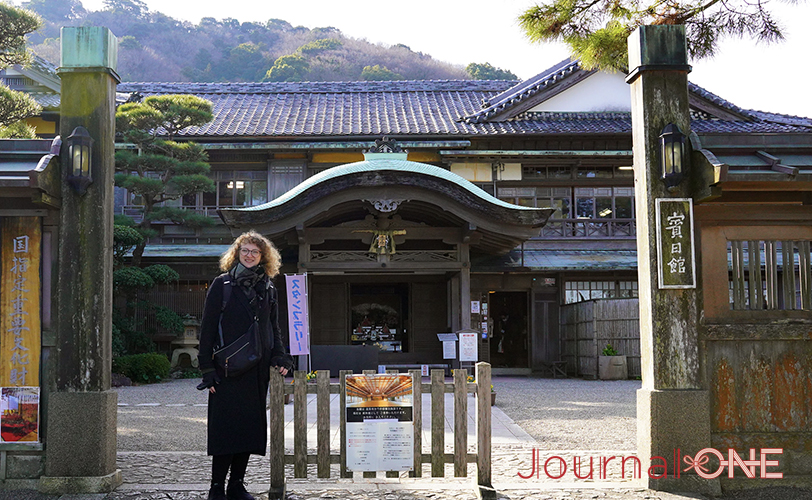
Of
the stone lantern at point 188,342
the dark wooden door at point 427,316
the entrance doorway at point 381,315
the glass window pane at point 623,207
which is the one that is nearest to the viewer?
the stone lantern at point 188,342

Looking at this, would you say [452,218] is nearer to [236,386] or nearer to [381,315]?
[381,315]

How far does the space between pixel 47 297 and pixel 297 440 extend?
2.17 meters

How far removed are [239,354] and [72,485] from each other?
165 cm

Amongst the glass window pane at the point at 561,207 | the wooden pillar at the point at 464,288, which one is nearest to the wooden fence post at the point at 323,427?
the wooden pillar at the point at 464,288

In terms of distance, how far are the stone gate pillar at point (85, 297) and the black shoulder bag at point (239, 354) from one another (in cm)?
109

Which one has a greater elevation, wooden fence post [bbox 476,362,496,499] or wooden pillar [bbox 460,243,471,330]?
wooden pillar [bbox 460,243,471,330]

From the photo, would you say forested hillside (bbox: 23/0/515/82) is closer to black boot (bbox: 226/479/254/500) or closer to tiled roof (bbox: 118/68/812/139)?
tiled roof (bbox: 118/68/812/139)

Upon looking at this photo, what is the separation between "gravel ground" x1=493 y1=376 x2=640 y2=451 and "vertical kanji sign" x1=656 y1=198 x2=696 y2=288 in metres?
2.43

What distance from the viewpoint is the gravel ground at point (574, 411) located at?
777cm

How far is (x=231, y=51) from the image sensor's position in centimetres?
5444

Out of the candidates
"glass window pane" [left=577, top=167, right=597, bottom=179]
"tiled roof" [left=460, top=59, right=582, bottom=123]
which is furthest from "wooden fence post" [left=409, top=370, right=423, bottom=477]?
"tiled roof" [left=460, top=59, right=582, bottom=123]

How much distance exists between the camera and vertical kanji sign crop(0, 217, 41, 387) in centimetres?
530

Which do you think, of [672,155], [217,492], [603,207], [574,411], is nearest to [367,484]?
[217,492]

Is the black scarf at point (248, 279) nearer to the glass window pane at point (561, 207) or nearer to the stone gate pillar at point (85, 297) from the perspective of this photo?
the stone gate pillar at point (85, 297)
